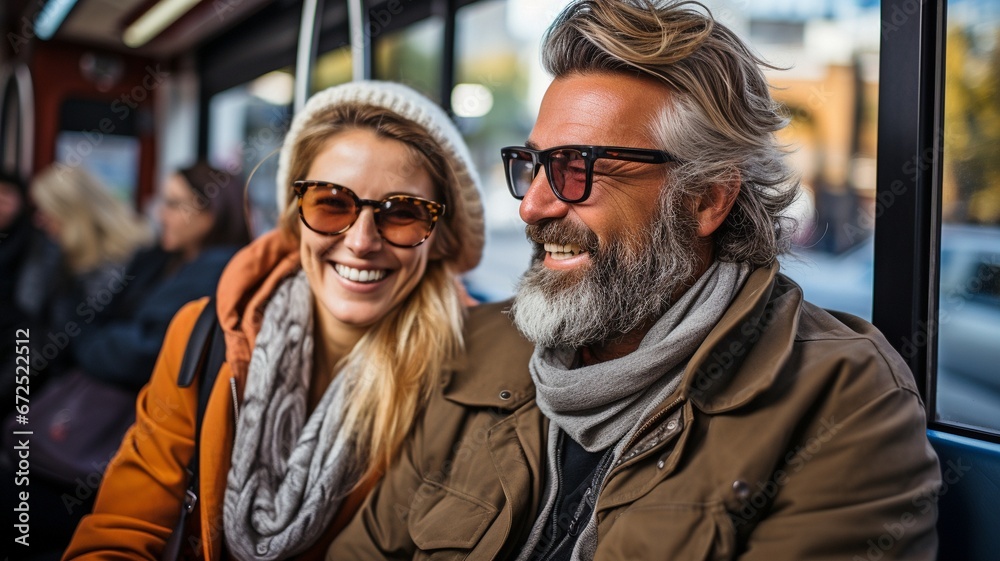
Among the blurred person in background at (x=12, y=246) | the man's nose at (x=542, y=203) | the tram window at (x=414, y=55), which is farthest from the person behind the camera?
the blurred person in background at (x=12, y=246)

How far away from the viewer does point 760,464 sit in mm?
1273

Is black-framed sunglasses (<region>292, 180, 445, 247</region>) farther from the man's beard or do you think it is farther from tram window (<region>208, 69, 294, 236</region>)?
tram window (<region>208, 69, 294, 236</region>)

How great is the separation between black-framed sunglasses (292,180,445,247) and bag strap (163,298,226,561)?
1.29ft

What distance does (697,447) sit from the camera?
137 cm

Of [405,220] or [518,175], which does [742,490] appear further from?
[405,220]

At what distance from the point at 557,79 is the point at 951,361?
1065mm

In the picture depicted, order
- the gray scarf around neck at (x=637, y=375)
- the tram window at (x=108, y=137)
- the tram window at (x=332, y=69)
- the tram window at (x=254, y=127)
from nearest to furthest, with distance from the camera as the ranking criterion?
the gray scarf around neck at (x=637, y=375) → the tram window at (x=332, y=69) → the tram window at (x=254, y=127) → the tram window at (x=108, y=137)

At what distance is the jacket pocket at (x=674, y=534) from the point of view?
49.5 inches

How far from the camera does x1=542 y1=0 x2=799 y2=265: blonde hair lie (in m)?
1.55

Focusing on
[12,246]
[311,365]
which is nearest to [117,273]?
[12,246]

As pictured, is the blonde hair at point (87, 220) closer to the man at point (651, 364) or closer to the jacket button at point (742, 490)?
the man at point (651, 364)

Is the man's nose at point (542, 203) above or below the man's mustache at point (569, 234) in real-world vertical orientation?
above

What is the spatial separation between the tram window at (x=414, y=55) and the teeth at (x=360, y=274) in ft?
5.18

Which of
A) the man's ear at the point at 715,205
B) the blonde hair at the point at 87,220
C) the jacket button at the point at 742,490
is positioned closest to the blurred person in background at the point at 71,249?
the blonde hair at the point at 87,220
